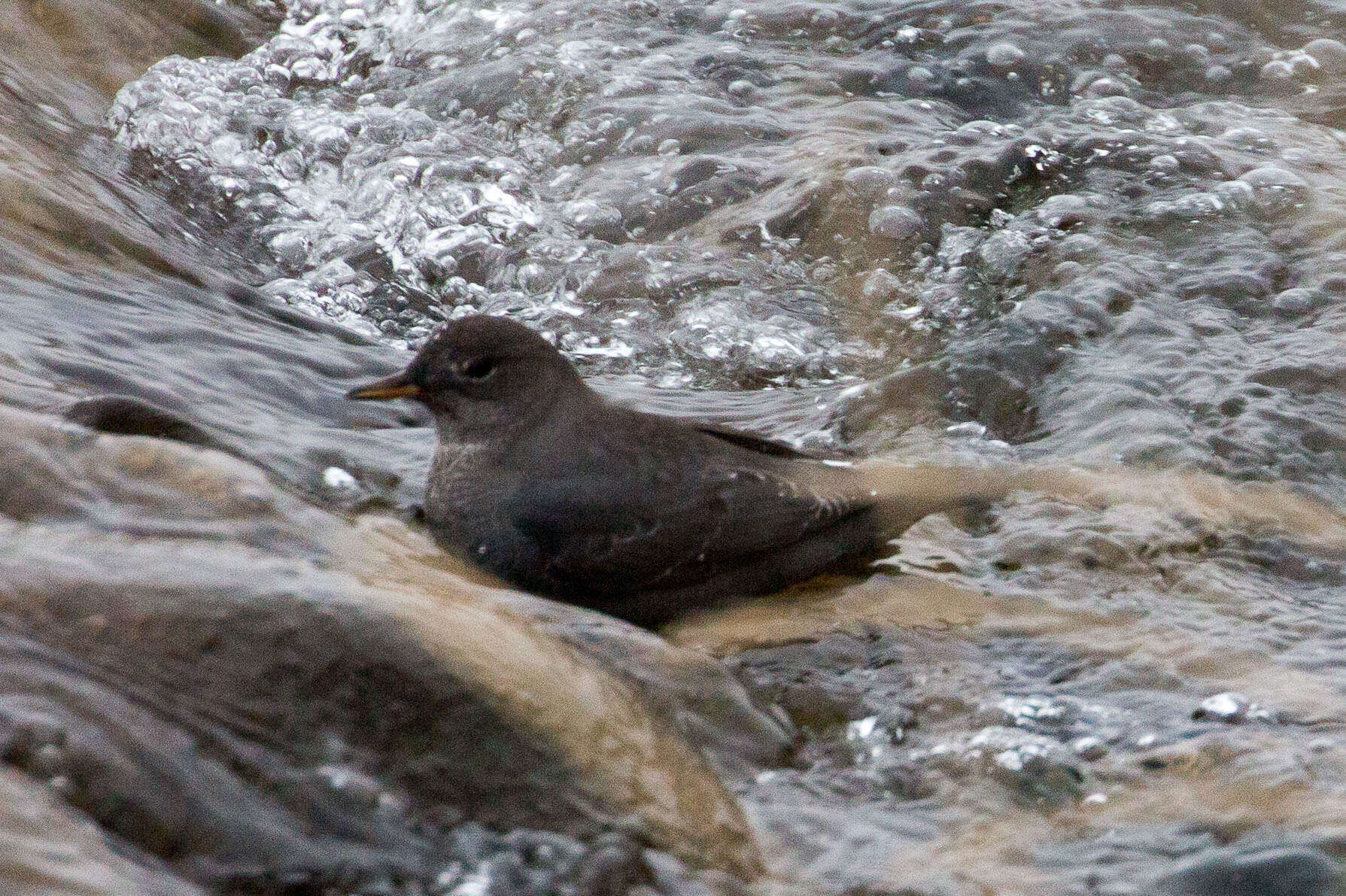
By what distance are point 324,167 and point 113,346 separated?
293 cm

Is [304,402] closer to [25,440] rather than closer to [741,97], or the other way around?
[25,440]

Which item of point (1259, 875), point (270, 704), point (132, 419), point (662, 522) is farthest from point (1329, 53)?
point (270, 704)

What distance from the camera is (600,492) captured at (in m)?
4.21

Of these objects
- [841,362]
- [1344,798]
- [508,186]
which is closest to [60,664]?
[1344,798]

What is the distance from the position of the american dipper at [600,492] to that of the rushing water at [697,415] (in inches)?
Answer: 5.3

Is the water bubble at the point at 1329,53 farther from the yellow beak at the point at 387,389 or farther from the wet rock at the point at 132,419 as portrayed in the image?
the wet rock at the point at 132,419

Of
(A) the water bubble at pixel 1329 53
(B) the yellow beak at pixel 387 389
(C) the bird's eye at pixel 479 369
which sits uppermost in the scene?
(A) the water bubble at pixel 1329 53

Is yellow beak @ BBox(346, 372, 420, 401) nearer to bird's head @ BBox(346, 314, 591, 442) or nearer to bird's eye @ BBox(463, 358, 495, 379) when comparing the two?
bird's head @ BBox(346, 314, 591, 442)

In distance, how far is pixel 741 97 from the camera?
7668mm

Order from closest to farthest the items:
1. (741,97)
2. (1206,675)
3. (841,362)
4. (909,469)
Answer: (1206,675) → (909,469) → (841,362) → (741,97)

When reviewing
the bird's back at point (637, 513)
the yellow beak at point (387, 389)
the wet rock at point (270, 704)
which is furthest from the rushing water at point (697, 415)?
the yellow beak at point (387, 389)

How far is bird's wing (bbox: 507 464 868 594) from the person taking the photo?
416 centimetres

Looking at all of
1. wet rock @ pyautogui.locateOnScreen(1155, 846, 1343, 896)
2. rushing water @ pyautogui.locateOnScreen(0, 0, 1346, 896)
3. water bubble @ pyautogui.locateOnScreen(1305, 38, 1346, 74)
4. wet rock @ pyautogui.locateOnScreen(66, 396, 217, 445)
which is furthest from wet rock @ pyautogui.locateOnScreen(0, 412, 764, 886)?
water bubble @ pyautogui.locateOnScreen(1305, 38, 1346, 74)

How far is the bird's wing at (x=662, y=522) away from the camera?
4164 mm
